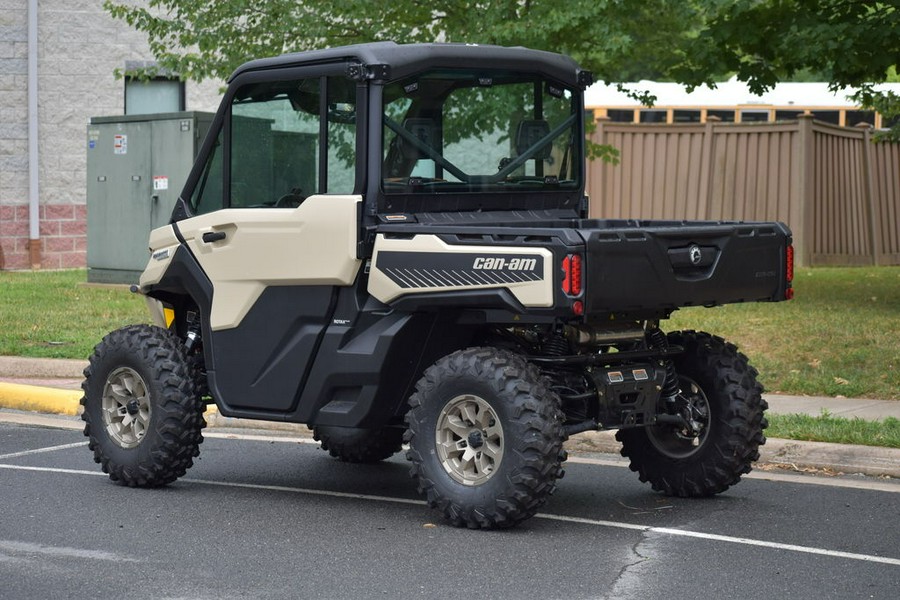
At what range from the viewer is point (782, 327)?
13523 millimetres

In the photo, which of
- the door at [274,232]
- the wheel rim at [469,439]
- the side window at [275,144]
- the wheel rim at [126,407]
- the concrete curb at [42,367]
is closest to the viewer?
the wheel rim at [469,439]

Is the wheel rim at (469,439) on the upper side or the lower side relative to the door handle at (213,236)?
lower

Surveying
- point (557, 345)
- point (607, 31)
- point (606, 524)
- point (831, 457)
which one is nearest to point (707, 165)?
point (607, 31)

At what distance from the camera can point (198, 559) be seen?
6.49 meters

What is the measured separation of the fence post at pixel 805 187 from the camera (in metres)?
21.9

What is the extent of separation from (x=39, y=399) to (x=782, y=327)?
6.49 metres

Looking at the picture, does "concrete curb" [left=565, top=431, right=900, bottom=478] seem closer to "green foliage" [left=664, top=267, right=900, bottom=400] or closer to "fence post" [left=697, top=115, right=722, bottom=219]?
"green foliage" [left=664, top=267, right=900, bottom=400]

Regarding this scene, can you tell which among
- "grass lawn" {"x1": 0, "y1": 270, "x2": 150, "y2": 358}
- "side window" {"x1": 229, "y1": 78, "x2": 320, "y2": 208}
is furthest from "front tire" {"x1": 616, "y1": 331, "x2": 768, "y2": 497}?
"grass lawn" {"x1": 0, "y1": 270, "x2": 150, "y2": 358}

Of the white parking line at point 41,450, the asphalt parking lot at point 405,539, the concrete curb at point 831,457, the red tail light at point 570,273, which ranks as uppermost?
the red tail light at point 570,273

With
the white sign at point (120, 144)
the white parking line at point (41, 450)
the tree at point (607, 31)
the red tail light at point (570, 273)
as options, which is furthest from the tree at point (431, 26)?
the red tail light at point (570, 273)

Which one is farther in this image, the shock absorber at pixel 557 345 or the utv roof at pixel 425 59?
the utv roof at pixel 425 59

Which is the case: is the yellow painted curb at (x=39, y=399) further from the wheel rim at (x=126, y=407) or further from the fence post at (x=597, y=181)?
the fence post at (x=597, y=181)

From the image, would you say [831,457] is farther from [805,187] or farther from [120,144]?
[805,187]

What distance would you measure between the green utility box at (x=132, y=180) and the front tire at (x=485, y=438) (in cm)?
1102
